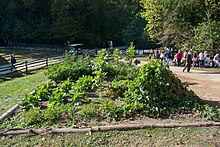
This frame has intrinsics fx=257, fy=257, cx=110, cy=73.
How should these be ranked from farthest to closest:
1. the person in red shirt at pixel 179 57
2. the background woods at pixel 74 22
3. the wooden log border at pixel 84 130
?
the background woods at pixel 74 22
the person in red shirt at pixel 179 57
the wooden log border at pixel 84 130

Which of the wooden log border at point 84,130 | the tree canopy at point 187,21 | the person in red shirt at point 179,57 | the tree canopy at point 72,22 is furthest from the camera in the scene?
the tree canopy at point 72,22

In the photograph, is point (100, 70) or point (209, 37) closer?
point (100, 70)

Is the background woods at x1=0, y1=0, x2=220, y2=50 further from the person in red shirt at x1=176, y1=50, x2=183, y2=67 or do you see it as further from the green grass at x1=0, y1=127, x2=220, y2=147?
the green grass at x1=0, y1=127, x2=220, y2=147

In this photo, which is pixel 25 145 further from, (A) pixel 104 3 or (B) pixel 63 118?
(A) pixel 104 3

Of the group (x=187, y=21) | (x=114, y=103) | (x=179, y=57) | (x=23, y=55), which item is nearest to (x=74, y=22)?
(x=23, y=55)

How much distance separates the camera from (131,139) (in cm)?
541

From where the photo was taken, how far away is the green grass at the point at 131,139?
5.28 m

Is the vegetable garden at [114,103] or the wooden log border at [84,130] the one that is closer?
the wooden log border at [84,130]

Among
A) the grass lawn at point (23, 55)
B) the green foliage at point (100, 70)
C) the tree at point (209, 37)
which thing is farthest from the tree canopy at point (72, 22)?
the green foliage at point (100, 70)

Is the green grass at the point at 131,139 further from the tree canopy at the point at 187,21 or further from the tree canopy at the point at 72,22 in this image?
the tree canopy at the point at 72,22

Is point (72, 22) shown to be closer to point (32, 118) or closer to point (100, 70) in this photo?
point (100, 70)

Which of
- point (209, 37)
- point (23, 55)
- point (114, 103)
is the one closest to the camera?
point (114, 103)

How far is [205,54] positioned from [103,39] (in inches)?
1203

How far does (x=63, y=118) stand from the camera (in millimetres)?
6344
